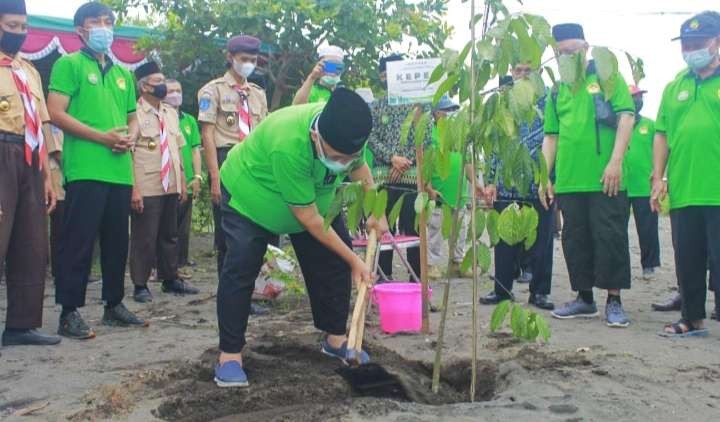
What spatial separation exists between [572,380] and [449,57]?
5.31 ft

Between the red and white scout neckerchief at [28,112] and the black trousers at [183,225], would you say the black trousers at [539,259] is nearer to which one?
the red and white scout neckerchief at [28,112]

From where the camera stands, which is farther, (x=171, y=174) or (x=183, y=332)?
(x=171, y=174)

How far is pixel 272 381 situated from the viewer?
3.68 metres

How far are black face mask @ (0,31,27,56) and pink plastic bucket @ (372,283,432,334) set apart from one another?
2.51 meters

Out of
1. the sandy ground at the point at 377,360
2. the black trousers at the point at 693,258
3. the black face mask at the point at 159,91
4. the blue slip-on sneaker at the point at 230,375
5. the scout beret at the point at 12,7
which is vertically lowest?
the sandy ground at the point at 377,360

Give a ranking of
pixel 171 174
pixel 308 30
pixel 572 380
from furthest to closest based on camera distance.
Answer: pixel 308 30 < pixel 171 174 < pixel 572 380

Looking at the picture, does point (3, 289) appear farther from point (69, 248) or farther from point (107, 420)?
point (107, 420)

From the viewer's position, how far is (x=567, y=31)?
200 inches

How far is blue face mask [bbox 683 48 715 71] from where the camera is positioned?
15.2ft

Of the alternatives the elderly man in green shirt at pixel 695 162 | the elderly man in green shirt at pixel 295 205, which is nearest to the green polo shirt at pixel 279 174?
the elderly man in green shirt at pixel 295 205

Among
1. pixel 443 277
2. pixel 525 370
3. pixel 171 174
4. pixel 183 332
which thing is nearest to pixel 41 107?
pixel 183 332

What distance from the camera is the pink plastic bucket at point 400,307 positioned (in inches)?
184

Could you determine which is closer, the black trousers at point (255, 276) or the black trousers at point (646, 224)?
the black trousers at point (255, 276)

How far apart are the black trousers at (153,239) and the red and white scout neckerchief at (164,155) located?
13cm
